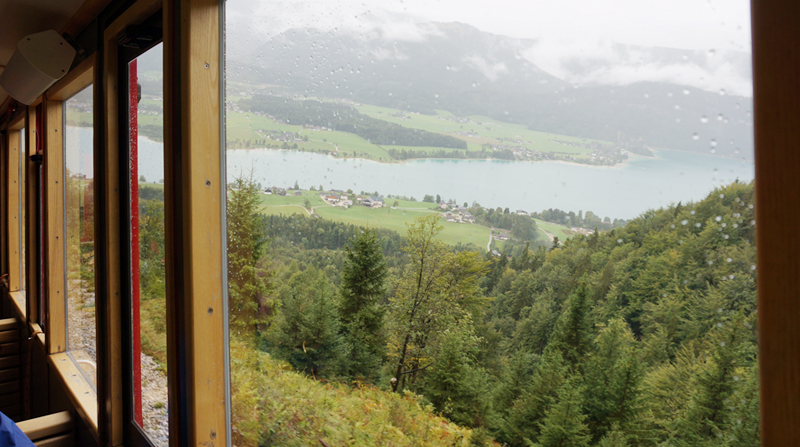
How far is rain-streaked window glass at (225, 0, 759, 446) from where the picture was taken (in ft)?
2.09

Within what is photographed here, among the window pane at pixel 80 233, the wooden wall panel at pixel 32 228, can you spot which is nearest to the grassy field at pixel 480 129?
the window pane at pixel 80 233

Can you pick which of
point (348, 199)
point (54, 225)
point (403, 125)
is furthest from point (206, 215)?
point (54, 225)

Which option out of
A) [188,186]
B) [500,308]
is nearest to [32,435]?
[188,186]

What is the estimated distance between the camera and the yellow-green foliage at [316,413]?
1361 mm

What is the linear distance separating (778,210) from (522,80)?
75 centimetres

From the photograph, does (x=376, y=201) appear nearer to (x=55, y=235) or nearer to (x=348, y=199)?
(x=348, y=199)

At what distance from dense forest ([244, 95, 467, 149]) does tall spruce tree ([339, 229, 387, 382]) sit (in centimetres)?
34

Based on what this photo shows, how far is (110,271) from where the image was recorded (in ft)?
4.99

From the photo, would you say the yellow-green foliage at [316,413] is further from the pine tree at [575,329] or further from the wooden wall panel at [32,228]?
the wooden wall panel at [32,228]

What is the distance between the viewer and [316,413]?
181 centimetres

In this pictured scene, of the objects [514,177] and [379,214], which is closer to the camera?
[514,177]

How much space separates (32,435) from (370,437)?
1.45 meters

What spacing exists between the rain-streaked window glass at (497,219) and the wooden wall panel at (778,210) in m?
0.30

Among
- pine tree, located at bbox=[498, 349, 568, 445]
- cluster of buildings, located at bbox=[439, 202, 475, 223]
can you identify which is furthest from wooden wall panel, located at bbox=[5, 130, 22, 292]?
pine tree, located at bbox=[498, 349, 568, 445]
